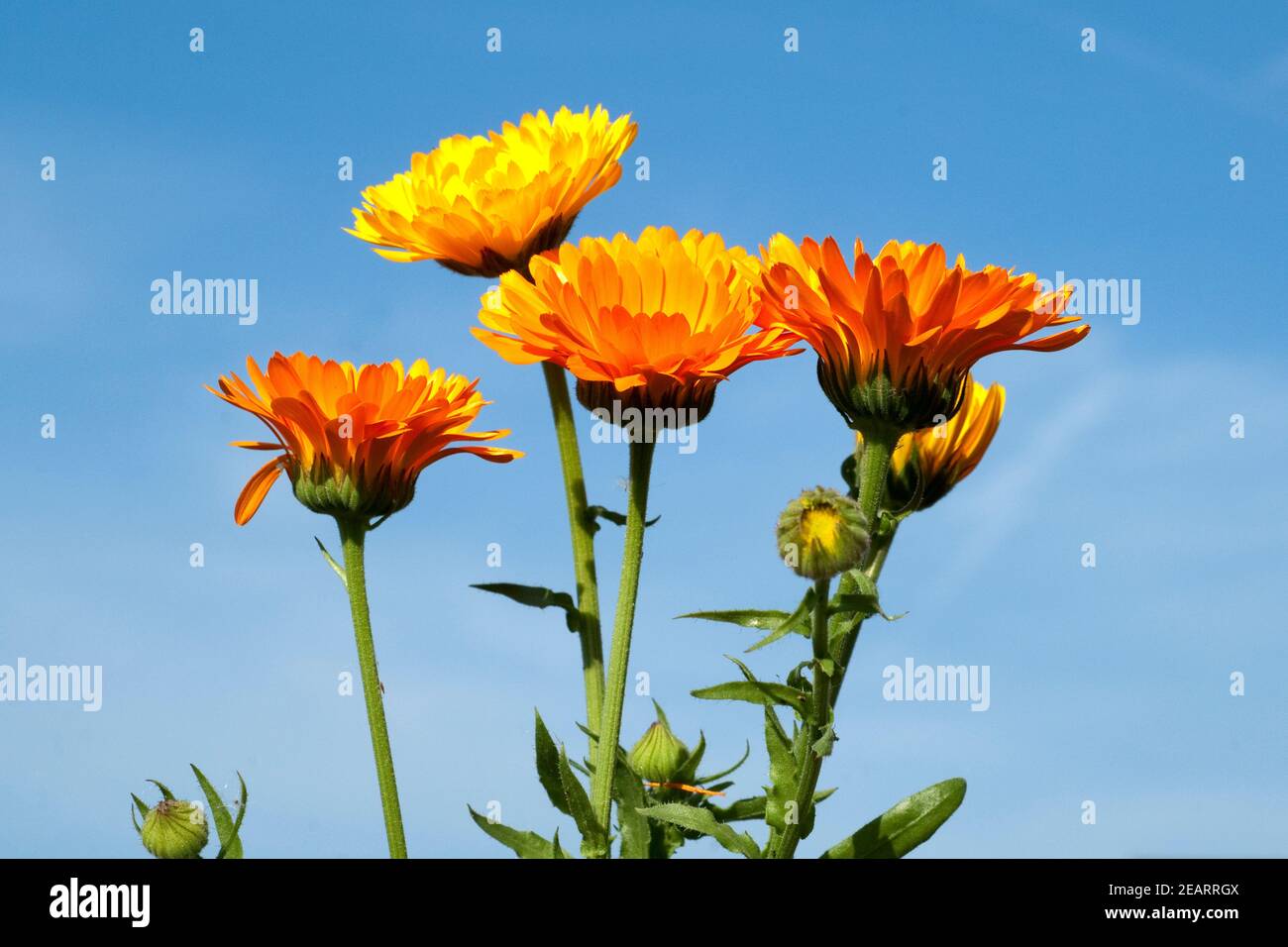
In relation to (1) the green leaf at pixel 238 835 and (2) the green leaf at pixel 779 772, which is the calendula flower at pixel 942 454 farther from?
(1) the green leaf at pixel 238 835

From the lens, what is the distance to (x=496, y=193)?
1.89m

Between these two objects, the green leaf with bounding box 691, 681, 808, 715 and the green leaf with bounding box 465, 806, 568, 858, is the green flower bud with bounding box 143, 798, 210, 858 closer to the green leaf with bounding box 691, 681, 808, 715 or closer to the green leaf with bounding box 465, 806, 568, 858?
the green leaf with bounding box 465, 806, 568, 858

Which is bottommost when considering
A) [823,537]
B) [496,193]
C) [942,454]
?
[823,537]

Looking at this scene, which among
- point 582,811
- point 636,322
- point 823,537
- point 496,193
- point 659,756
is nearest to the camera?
point 823,537

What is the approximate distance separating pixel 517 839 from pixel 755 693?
0.37 m

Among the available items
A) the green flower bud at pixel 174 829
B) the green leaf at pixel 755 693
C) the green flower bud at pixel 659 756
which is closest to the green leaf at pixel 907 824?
the green leaf at pixel 755 693

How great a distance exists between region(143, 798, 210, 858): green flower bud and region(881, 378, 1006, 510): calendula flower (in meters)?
0.99

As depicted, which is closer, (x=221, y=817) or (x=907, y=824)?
(x=907, y=824)

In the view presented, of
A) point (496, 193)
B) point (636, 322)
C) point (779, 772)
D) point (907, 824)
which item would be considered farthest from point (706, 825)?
point (496, 193)

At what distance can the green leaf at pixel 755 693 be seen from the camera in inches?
62.5

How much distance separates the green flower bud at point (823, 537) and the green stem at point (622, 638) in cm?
27

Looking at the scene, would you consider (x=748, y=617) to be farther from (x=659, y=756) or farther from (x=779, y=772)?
(x=659, y=756)
